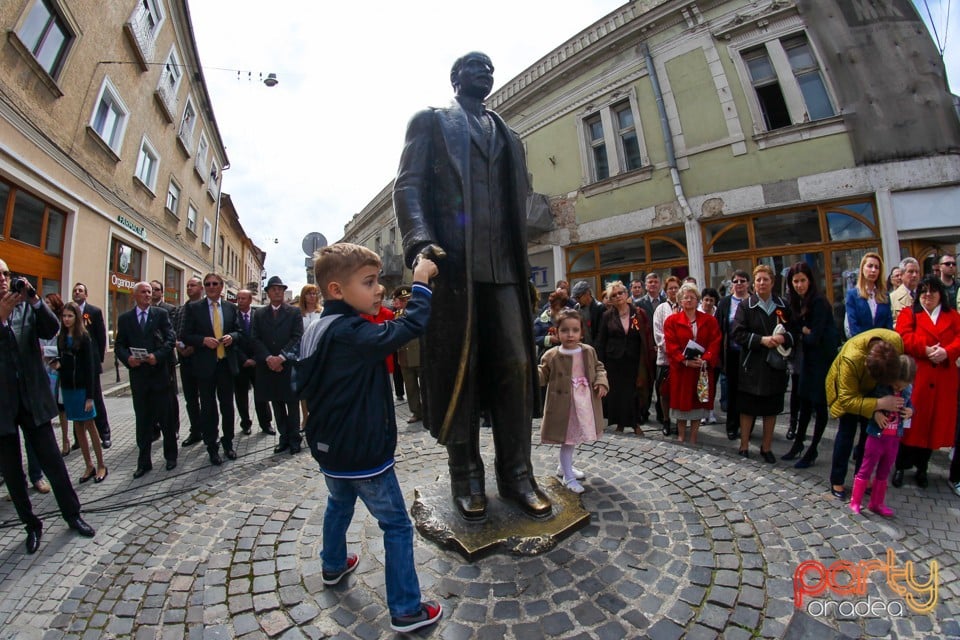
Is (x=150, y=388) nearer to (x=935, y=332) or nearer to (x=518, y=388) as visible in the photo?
(x=518, y=388)

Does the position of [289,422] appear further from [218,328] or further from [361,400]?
[361,400]

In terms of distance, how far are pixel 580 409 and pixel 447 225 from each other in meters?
1.76

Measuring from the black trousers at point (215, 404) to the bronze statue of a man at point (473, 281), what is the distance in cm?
305

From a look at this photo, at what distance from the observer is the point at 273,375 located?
16.1 feet

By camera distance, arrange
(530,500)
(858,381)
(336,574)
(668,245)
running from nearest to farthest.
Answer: (336,574), (530,500), (858,381), (668,245)

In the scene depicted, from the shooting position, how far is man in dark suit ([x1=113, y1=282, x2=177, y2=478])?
416 centimetres

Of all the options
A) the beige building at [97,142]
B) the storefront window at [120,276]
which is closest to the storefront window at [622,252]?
the storefront window at [120,276]

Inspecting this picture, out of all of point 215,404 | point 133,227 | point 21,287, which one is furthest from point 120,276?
point 21,287

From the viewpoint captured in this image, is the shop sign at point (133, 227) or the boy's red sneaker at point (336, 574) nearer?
the boy's red sneaker at point (336, 574)

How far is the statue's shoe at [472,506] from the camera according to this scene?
245 centimetres

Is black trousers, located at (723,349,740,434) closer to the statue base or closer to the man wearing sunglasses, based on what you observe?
the man wearing sunglasses

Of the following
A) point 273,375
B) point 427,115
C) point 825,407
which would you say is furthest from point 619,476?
point 273,375

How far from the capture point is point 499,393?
2.59 metres

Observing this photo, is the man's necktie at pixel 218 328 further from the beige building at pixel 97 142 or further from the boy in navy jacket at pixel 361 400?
the beige building at pixel 97 142
